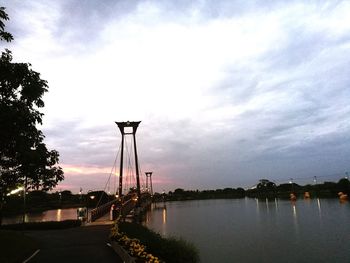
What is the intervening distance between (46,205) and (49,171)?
170392 mm

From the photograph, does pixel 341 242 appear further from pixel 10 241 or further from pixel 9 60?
pixel 9 60

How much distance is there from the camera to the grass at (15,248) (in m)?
19.0

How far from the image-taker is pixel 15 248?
2138 centimetres

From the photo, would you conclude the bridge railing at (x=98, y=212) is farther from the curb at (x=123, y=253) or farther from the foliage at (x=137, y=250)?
the foliage at (x=137, y=250)

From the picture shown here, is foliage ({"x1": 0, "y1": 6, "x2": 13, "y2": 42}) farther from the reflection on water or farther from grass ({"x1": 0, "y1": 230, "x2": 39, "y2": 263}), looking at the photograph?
the reflection on water

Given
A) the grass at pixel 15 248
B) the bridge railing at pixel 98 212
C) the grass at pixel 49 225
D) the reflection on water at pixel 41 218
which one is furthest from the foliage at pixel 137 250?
the reflection on water at pixel 41 218

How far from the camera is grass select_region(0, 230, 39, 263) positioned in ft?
62.3

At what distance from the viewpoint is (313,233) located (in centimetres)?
4672

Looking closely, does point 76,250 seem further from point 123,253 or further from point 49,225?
point 49,225

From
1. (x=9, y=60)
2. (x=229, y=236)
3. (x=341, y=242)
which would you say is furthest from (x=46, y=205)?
(x=9, y=60)

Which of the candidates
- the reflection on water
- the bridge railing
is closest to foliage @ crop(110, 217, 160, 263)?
the bridge railing

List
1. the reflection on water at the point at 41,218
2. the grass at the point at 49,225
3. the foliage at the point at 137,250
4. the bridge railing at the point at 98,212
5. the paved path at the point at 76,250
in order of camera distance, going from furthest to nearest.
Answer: the reflection on water at the point at 41,218
the bridge railing at the point at 98,212
the grass at the point at 49,225
the paved path at the point at 76,250
the foliage at the point at 137,250

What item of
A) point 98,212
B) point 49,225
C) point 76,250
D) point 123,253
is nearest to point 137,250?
point 123,253

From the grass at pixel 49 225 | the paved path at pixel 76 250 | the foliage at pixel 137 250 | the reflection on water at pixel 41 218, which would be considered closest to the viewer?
the foliage at pixel 137 250
